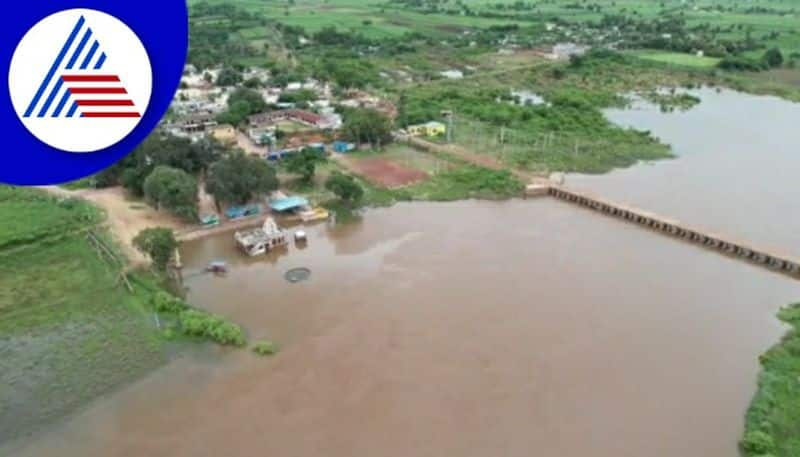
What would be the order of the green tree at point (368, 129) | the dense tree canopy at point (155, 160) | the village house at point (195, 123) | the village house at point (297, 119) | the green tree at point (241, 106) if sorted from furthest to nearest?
the green tree at point (241, 106)
the village house at point (297, 119)
the village house at point (195, 123)
the green tree at point (368, 129)
the dense tree canopy at point (155, 160)

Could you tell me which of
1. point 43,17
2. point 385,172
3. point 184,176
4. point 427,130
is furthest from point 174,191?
point 43,17

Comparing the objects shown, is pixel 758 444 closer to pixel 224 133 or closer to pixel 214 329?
pixel 214 329

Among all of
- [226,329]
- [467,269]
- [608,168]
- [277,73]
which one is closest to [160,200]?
Answer: [226,329]

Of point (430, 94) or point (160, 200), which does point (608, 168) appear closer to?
point (430, 94)

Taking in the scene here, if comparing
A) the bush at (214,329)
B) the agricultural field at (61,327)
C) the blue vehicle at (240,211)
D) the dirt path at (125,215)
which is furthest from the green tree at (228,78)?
the bush at (214,329)

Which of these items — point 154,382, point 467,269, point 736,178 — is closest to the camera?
point 154,382

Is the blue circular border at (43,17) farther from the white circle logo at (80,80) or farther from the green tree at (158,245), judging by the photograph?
the green tree at (158,245)

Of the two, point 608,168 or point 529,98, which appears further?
point 529,98
